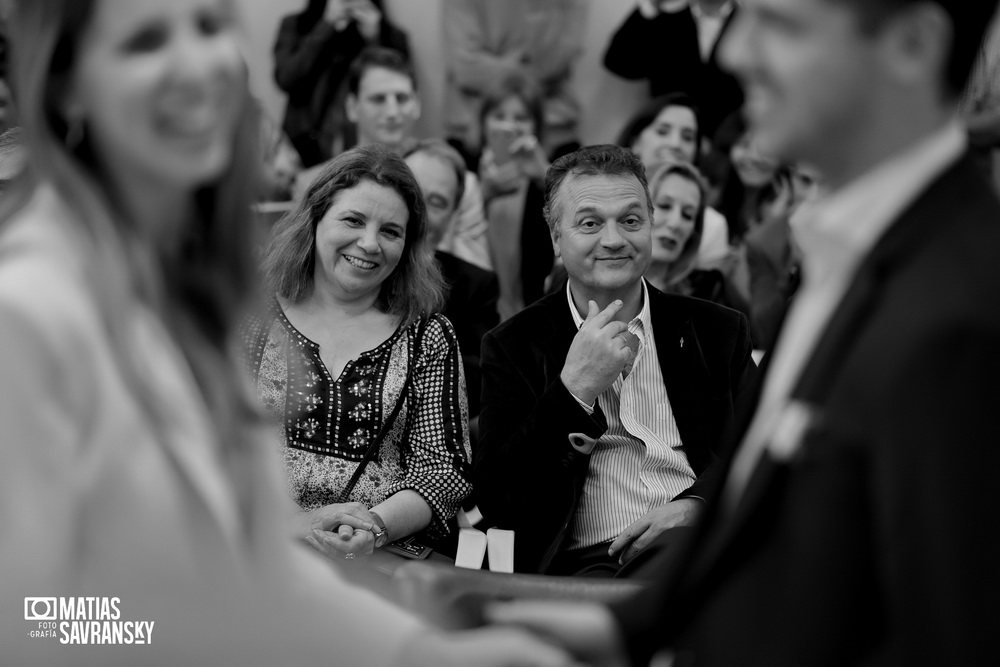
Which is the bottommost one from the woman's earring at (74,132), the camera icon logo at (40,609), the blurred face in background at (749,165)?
the camera icon logo at (40,609)

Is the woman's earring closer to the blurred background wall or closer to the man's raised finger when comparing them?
the man's raised finger

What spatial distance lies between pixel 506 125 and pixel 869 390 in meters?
4.17

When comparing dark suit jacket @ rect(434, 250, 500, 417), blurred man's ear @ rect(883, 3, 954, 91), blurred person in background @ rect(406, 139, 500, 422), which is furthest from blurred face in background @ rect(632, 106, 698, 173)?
blurred man's ear @ rect(883, 3, 954, 91)

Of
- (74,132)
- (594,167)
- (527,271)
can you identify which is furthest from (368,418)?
(74,132)

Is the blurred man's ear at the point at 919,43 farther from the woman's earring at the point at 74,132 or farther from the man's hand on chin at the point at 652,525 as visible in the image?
the man's hand on chin at the point at 652,525

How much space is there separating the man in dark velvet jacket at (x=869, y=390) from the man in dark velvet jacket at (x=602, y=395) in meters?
1.45

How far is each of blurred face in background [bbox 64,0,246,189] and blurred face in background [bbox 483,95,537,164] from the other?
3.75 m

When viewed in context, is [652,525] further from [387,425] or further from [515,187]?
[515,187]

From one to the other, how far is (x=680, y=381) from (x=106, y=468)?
6.72 feet

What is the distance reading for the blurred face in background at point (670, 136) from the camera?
525 cm

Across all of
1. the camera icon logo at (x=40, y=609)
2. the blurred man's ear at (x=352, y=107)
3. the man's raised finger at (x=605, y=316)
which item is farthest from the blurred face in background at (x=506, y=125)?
the camera icon logo at (x=40, y=609)

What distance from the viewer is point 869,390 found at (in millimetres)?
1169

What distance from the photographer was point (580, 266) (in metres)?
3.16

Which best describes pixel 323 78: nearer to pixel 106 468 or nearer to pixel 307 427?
pixel 307 427
